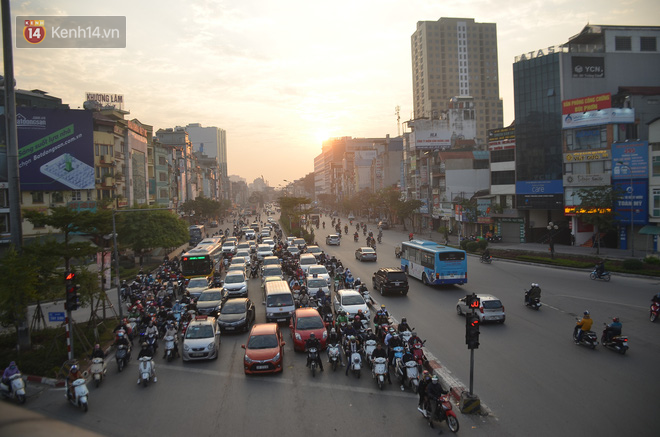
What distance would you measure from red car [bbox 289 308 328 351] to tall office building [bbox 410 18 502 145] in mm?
119397

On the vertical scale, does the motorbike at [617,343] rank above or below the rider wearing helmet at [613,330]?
below

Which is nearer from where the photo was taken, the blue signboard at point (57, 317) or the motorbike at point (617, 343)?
the motorbike at point (617, 343)

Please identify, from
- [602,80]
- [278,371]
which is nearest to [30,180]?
[278,371]

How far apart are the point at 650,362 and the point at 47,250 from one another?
21166 millimetres

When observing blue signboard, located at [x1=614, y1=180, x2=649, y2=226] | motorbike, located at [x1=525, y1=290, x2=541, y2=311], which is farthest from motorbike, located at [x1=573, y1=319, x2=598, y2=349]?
blue signboard, located at [x1=614, y1=180, x2=649, y2=226]

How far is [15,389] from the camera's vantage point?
1332 cm

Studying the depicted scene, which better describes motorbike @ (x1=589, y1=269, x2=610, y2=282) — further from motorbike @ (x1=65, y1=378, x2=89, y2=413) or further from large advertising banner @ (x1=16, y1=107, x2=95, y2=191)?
large advertising banner @ (x1=16, y1=107, x2=95, y2=191)

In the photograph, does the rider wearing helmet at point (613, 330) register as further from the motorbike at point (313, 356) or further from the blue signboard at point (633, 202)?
the blue signboard at point (633, 202)

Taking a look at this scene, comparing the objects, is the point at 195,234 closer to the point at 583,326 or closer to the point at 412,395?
the point at 583,326

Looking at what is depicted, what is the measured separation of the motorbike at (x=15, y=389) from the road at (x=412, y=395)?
1.06ft

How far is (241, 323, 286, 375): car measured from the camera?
47.7 feet

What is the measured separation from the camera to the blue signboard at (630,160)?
40.6 meters

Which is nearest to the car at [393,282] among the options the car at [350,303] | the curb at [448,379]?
the car at [350,303]

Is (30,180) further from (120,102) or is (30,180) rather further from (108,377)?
(108,377)
